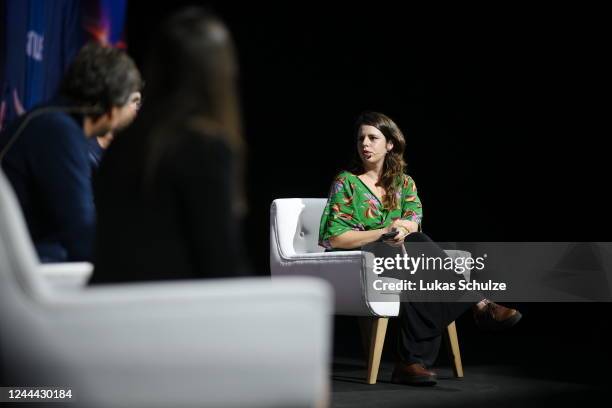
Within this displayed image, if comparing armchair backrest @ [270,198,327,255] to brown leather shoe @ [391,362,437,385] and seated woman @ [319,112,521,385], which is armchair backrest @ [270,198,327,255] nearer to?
seated woman @ [319,112,521,385]

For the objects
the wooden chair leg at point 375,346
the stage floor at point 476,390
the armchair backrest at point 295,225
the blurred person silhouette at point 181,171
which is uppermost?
the blurred person silhouette at point 181,171

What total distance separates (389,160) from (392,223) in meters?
0.29

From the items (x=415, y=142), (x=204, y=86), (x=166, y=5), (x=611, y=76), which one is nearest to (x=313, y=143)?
(x=415, y=142)

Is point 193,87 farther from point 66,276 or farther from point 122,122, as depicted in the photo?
point 122,122

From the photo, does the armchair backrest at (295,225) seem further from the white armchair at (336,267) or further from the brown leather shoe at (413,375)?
the brown leather shoe at (413,375)

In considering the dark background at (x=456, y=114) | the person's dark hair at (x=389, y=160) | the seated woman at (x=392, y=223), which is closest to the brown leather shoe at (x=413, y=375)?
the seated woman at (x=392, y=223)

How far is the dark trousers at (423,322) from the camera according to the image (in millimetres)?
3592

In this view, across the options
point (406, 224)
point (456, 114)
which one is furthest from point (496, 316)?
point (456, 114)

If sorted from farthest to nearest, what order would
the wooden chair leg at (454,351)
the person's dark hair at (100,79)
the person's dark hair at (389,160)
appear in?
the person's dark hair at (389,160), the wooden chair leg at (454,351), the person's dark hair at (100,79)

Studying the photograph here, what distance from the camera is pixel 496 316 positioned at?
365 cm

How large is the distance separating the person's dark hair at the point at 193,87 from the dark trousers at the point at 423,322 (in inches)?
Result: 90.1

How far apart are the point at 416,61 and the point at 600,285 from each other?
1.88m

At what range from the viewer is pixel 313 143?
6.29m

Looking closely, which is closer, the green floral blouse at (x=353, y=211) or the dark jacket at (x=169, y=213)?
the dark jacket at (x=169, y=213)
